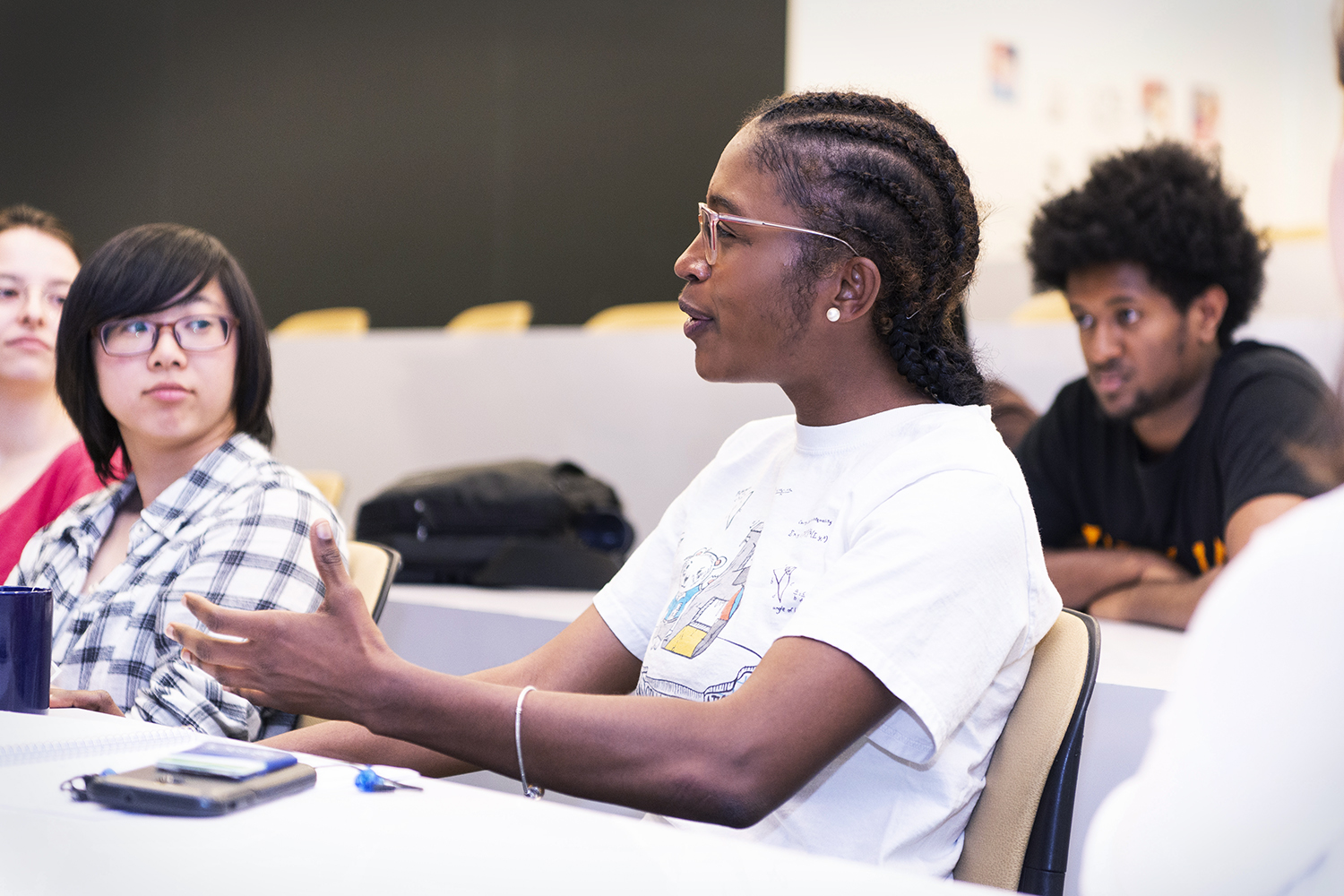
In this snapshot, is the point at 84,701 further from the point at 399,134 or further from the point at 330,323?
the point at 399,134

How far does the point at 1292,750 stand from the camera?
0.56 meters

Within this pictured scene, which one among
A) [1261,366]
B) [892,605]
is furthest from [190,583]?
[1261,366]

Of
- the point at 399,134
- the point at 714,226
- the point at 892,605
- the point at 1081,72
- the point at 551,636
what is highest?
the point at 1081,72

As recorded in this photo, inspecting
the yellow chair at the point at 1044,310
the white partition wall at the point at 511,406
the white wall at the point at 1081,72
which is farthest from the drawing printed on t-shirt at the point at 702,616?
the white wall at the point at 1081,72

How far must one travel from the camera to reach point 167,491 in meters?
1.56

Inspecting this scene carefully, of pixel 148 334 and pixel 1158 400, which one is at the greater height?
pixel 148 334

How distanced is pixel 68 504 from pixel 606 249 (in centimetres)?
394

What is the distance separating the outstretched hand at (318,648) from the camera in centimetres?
95

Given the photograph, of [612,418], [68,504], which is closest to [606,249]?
[612,418]

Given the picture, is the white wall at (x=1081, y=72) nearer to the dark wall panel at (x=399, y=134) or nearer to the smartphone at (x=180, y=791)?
the dark wall panel at (x=399, y=134)

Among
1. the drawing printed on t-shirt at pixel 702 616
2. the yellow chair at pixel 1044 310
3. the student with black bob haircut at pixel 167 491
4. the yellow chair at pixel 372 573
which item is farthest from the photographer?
the yellow chair at pixel 1044 310

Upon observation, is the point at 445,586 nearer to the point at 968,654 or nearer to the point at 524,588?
the point at 524,588

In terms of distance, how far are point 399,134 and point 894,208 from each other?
18.6 feet

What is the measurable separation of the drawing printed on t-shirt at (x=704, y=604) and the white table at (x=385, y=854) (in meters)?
0.35
